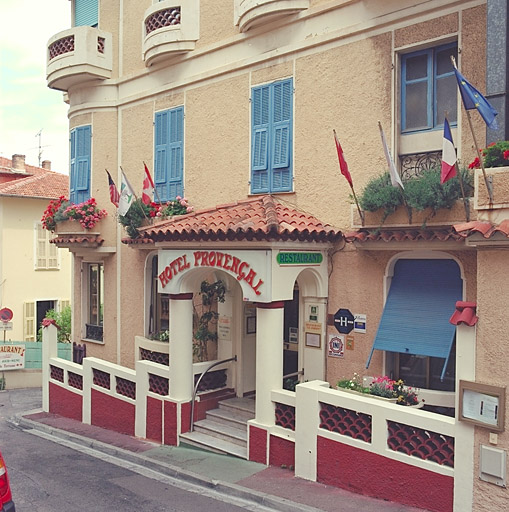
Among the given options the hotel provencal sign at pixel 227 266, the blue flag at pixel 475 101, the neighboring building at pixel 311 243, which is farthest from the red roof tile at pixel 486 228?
the hotel provencal sign at pixel 227 266

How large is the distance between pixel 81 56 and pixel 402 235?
368 inches

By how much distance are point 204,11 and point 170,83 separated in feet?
5.43

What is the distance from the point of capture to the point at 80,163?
600 inches

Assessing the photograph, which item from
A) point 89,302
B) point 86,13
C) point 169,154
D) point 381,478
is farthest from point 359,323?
point 86,13

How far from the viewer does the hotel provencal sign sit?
923 centimetres

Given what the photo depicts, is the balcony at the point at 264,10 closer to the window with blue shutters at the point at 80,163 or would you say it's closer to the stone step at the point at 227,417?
the window with blue shutters at the point at 80,163

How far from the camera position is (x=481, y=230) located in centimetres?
675

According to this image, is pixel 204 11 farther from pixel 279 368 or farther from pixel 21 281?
pixel 21 281

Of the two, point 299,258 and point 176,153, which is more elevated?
point 176,153

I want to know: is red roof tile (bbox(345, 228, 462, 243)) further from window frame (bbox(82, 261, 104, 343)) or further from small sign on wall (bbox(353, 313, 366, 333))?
window frame (bbox(82, 261, 104, 343))

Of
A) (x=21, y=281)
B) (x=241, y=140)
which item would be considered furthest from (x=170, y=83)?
(x=21, y=281)

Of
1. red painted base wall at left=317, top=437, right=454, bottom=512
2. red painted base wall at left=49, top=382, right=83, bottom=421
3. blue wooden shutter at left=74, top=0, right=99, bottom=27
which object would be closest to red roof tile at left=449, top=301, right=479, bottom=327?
red painted base wall at left=317, top=437, right=454, bottom=512

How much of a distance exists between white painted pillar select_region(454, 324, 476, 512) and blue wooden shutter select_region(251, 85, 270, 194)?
203 inches

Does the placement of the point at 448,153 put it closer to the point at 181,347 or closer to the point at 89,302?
the point at 181,347
